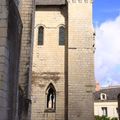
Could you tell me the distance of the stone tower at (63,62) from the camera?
19094 millimetres

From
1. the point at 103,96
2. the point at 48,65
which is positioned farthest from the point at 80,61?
the point at 103,96

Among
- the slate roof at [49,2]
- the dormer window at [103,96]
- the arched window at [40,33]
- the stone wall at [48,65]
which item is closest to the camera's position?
the stone wall at [48,65]

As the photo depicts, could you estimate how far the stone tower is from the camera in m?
19.1

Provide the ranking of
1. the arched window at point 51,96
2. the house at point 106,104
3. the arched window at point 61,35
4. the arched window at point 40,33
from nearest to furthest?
the arched window at point 51,96, the arched window at point 61,35, the arched window at point 40,33, the house at point 106,104

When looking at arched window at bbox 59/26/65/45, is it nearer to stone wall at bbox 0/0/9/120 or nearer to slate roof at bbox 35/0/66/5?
slate roof at bbox 35/0/66/5

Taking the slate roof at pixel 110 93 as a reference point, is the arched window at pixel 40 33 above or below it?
above

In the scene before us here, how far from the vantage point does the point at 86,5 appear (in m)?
20.8

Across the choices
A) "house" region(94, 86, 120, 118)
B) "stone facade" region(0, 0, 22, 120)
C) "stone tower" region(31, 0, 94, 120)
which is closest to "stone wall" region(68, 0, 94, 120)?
"stone tower" region(31, 0, 94, 120)

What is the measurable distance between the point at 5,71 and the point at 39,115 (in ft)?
41.2

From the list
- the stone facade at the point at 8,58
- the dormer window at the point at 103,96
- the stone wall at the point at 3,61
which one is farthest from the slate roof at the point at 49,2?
the dormer window at the point at 103,96

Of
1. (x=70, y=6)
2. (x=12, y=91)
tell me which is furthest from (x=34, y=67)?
(x=12, y=91)

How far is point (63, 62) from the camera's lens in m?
20.1

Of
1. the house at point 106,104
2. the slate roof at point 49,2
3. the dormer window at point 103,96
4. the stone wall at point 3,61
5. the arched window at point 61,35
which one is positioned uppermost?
the slate roof at point 49,2

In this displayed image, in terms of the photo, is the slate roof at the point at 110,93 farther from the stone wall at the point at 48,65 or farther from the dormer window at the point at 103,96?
the stone wall at the point at 48,65
